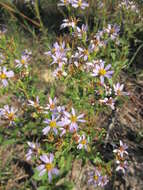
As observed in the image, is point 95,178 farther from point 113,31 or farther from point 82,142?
point 113,31

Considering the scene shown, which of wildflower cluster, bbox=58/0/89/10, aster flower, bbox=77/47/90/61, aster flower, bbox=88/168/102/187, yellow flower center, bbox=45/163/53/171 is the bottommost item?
aster flower, bbox=88/168/102/187

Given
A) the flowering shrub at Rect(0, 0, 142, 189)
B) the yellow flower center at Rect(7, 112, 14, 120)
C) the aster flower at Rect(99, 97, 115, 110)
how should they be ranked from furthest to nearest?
the yellow flower center at Rect(7, 112, 14, 120) → the aster flower at Rect(99, 97, 115, 110) → the flowering shrub at Rect(0, 0, 142, 189)

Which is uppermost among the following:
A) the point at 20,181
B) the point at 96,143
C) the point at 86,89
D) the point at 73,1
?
the point at 73,1

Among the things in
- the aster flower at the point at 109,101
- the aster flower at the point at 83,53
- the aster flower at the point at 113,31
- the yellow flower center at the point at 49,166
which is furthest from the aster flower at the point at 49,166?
the aster flower at the point at 113,31

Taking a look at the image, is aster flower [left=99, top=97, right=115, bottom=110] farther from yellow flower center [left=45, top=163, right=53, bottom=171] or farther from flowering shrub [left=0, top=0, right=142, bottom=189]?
yellow flower center [left=45, top=163, right=53, bottom=171]

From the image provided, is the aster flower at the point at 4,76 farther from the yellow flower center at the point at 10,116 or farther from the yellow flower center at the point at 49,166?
the yellow flower center at the point at 49,166

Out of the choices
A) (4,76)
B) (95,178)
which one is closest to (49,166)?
(95,178)

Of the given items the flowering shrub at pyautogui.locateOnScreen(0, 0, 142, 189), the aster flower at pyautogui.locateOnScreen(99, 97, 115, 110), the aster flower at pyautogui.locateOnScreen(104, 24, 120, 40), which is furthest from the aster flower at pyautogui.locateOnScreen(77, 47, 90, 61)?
the aster flower at pyautogui.locateOnScreen(104, 24, 120, 40)

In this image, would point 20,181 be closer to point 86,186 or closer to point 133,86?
point 86,186

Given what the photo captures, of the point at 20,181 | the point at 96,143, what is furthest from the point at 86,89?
the point at 20,181

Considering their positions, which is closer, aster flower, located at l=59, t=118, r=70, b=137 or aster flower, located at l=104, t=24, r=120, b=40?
aster flower, located at l=59, t=118, r=70, b=137

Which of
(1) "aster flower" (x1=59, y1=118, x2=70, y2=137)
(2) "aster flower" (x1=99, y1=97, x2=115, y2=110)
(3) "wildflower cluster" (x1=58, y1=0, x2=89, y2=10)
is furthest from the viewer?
(3) "wildflower cluster" (x1=58, y1=0, x2=89, y2=10)
